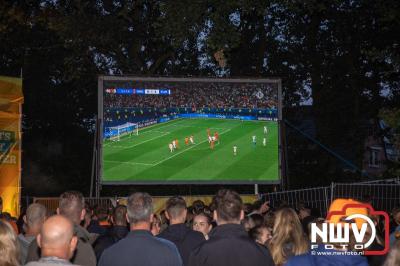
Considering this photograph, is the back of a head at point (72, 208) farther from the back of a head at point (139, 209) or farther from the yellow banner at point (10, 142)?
the yellow banner at point (10, 142)

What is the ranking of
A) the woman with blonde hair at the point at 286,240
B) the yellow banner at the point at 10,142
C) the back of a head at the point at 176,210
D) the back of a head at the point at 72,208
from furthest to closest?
the yellow banner at the point at 10,142
the back of a head at the point at 176,210
the back of a head at the point at 72,208
the woman with blonde hair at the point at 286,240

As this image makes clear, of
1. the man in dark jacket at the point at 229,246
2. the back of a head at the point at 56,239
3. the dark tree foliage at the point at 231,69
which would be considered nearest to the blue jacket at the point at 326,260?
the man in dark jacket at the point at 229,246

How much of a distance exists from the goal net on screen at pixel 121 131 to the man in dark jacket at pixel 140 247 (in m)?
14.7

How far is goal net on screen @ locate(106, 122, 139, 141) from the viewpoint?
20.5 metres

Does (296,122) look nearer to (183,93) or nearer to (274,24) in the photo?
(274,24)

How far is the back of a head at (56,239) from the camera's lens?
173 inches

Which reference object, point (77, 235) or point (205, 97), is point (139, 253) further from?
point (205, 97)

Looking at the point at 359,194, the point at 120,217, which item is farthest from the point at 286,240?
the point at 359,194

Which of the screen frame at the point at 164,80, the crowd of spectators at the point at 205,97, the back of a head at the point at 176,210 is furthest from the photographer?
the crowd of spectators at the point at 205,97

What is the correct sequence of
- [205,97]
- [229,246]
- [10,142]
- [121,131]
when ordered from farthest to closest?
[205,97], [121,131], [10,142], [229,246]

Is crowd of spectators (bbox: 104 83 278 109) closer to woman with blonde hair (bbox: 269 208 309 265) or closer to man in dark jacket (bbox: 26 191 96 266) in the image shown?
man in dark jacket (bbox: 26 191 96 266)

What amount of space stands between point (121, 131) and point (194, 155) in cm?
229

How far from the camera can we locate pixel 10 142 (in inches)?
730

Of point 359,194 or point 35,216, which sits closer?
point 35,216
